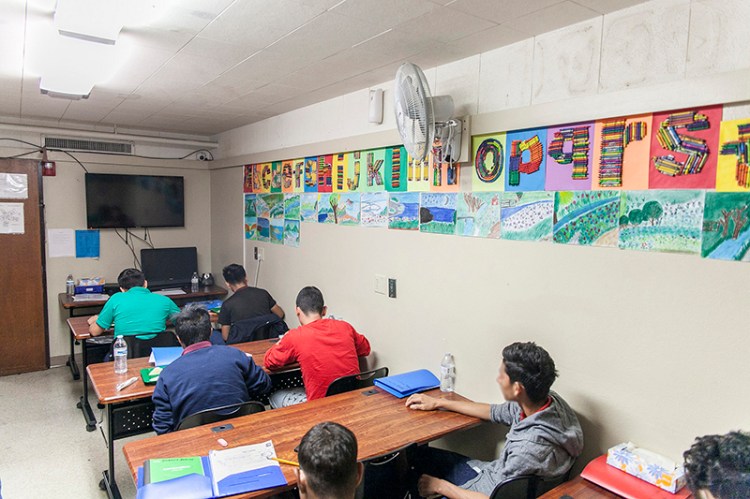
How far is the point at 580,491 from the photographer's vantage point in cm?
183

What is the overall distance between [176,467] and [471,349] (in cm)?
156

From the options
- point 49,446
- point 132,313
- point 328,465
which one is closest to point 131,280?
point 132,313

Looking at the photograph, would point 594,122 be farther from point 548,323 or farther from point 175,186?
point 175,186

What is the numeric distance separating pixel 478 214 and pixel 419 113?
62 cm

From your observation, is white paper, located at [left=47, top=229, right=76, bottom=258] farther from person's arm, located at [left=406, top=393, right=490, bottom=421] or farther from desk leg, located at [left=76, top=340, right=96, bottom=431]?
person's arm, located at [left=406, top=393, right=490, bottom=421]

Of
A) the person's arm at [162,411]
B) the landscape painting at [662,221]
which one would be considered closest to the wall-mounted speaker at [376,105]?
the landscape painting at [662,221]

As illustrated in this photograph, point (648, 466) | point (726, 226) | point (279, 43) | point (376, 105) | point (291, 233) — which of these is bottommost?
point (648, 466)

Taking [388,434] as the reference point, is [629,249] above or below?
above

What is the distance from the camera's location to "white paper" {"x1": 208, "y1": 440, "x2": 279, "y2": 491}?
5.86 ft

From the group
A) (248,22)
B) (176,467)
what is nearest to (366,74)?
(248,22)

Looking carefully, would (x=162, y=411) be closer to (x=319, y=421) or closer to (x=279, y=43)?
(x=319, y=421)

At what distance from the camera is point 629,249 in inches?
76.0

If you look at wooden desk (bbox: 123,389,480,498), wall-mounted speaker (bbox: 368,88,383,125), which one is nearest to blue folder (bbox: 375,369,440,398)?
wooden desk (bbox: 123,389,480,498)

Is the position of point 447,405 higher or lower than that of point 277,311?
lower
